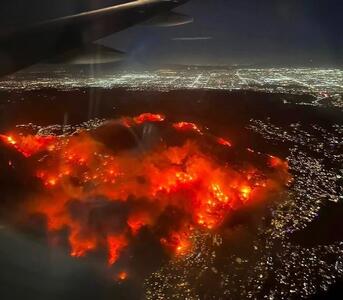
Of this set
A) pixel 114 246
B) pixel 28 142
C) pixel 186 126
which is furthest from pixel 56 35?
pixel 186 126

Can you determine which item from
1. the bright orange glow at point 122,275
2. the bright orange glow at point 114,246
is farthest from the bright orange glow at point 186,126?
the bright orange glow at point 122,275

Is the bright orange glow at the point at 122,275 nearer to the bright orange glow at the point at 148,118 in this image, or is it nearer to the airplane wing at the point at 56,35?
the airplane wing at the point at 56,35

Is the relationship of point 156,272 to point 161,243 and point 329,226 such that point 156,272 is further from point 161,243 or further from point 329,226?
point 329,226

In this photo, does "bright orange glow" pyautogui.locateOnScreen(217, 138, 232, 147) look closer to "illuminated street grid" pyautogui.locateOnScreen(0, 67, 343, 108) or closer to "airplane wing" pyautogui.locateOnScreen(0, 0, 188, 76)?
"airplane wing" pyautogui.locateOnScreen(0, 0, 188, 76)

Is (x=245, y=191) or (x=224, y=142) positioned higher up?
(x=245, y=191)

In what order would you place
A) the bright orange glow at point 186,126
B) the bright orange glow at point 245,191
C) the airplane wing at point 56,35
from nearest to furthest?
the airplane wing at point 56,35
the bright orange glow at point 245,191
the bright orange glow at point 186,126

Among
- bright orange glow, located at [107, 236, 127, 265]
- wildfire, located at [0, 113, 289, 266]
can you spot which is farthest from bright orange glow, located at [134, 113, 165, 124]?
bright orange glow, located at [107, 236, 127, 265]

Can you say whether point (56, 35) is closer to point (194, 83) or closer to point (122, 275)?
point (122, 275)
